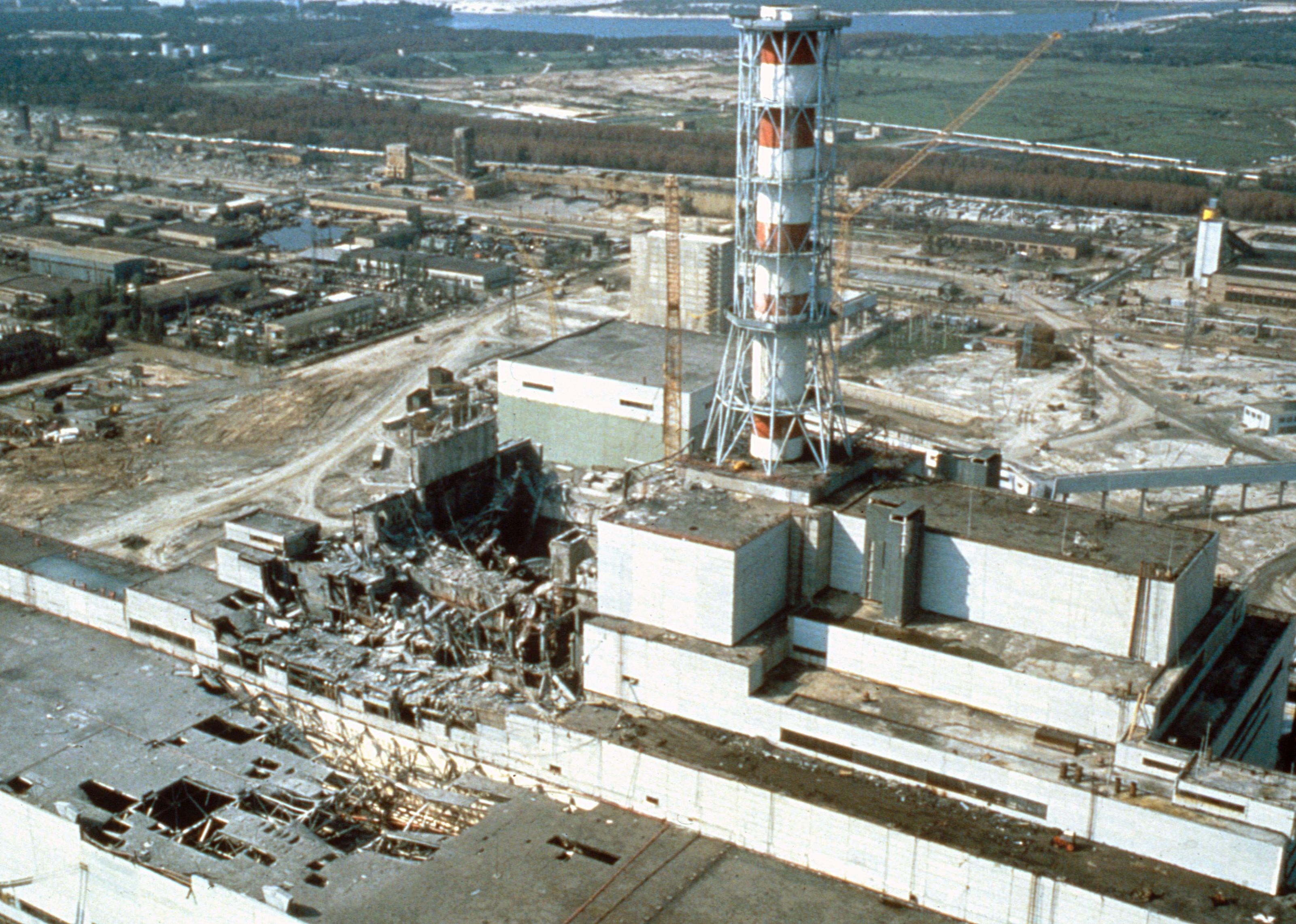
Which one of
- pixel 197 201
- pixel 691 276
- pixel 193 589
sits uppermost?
pixel 691 276

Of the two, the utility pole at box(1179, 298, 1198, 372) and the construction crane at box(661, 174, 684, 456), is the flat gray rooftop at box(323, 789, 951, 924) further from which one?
the utility pole at box(1179, 298, 1198, 372)

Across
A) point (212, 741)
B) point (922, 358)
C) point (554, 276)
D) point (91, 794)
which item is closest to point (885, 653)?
point (212, 741)

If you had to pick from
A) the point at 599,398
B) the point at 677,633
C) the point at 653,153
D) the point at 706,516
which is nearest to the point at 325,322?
the point at 599,398

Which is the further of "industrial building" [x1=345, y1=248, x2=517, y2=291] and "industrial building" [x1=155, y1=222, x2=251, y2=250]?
"industrial building" [x1=155, y1=222, x2=251, y2=250]

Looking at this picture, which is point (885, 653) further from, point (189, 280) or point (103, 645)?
point (189, 280)

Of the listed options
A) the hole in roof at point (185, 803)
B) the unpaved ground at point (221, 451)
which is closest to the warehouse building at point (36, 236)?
the unpaved ground at point (221, 451)

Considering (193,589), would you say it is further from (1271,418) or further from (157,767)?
(1271,418)

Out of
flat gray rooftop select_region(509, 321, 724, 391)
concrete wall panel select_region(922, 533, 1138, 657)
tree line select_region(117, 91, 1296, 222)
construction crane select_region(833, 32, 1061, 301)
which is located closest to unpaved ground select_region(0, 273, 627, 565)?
flat gray rooftop select_region(509, 321, 724, 391)
